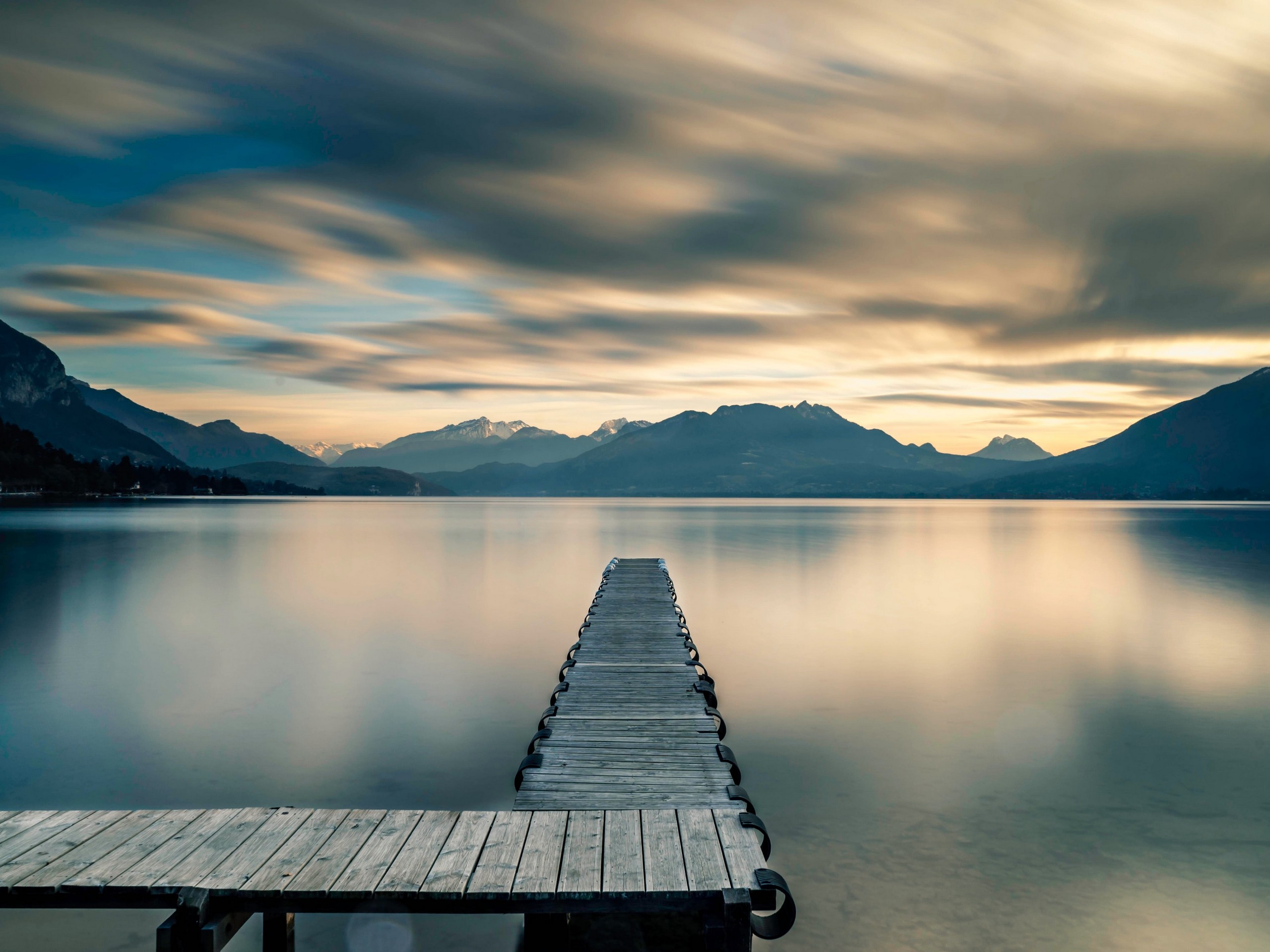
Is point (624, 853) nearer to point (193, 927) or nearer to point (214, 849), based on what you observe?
Answer: point (193, 927)

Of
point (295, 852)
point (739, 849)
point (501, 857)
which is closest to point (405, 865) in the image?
point (501, 857)

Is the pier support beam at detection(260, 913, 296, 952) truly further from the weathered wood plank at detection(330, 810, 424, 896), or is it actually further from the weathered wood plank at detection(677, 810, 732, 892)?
the weathered wood plank at detection(677, 810, 732, 892)

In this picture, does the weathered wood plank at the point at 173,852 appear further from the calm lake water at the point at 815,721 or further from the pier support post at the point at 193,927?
the calm lake water at the point at 815,721

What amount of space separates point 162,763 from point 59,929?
5.79 meters

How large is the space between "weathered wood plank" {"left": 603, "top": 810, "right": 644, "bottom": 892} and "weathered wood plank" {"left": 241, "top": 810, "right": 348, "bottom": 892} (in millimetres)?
2434

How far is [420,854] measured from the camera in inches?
248

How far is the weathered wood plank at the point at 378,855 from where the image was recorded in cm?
580

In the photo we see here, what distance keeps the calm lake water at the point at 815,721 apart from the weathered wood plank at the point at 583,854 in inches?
80.6

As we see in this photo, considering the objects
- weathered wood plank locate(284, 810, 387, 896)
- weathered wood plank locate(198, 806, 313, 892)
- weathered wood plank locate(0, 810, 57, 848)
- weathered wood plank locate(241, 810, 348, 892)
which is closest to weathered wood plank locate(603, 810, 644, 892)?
weathered wood plank locate(284, 810, 387, 896)

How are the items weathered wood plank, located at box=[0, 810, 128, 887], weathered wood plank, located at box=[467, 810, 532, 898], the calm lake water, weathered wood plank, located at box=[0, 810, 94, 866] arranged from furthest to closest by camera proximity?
the calm lake water < weathered wood plank, located at box=[0, 810, 94, 866] < weathered wood plank, located at box=[0, 810, 128, 887] < weathered wood plank, located at box=[467, 810, 532, 898]

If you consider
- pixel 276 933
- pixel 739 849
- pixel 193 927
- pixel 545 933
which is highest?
pixel 739 849

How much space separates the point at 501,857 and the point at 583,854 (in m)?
0.68

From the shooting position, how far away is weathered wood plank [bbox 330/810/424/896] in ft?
19.0

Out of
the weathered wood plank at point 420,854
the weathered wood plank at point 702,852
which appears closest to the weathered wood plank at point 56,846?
the weathered wood plank at point 420,854
